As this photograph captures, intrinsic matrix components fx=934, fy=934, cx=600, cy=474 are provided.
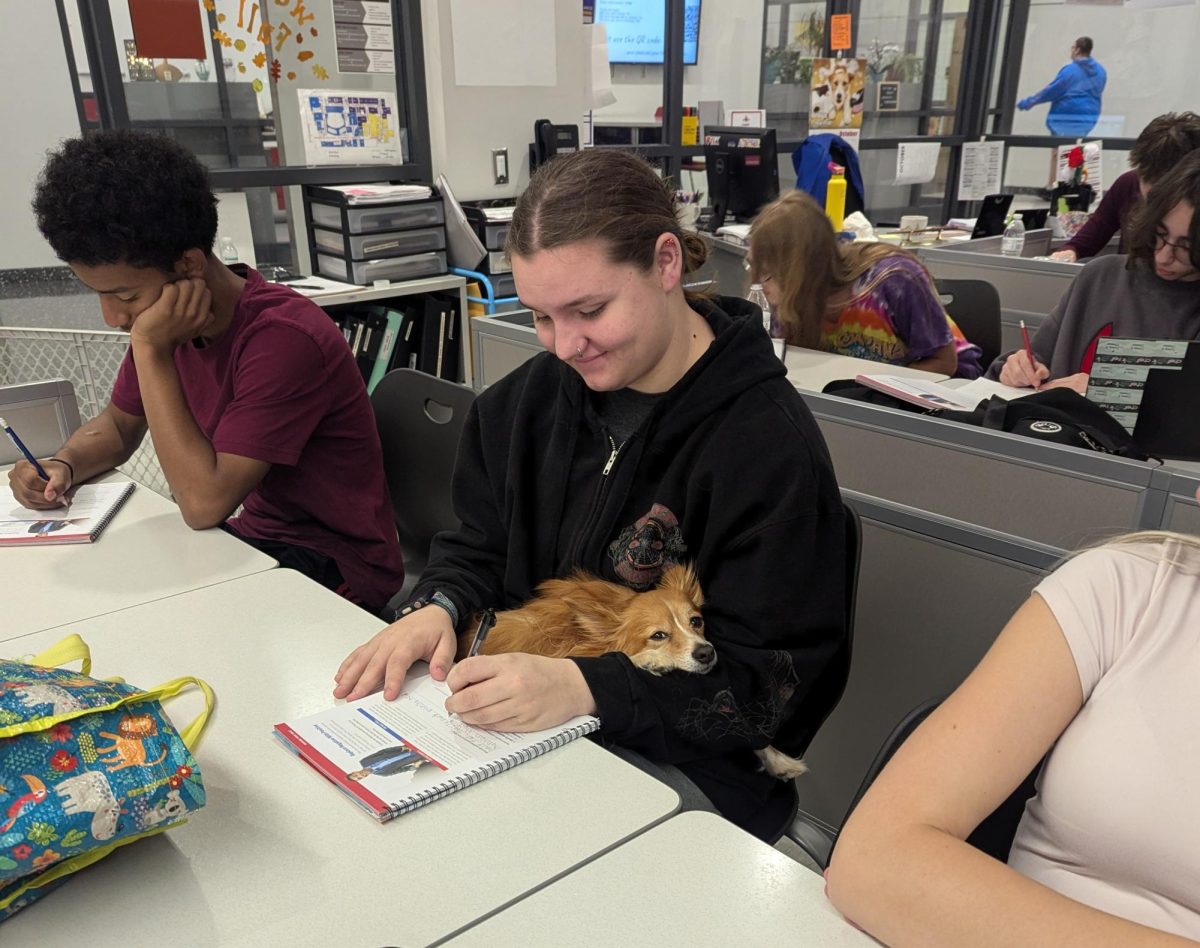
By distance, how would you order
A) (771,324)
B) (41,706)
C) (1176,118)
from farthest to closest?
(1176,118) → (771,324) → (41,706)

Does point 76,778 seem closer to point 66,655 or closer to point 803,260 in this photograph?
point 66,655

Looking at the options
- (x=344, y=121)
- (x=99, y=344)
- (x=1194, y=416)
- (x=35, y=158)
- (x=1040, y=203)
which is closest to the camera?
(x=1194, y=416)

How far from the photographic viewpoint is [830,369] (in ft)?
7.99

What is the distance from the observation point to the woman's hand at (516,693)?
1.01 metres

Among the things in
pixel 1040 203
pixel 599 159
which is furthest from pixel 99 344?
pixel 1040 203

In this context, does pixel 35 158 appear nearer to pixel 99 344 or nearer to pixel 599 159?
pixel 99 344

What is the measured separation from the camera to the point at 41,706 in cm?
80

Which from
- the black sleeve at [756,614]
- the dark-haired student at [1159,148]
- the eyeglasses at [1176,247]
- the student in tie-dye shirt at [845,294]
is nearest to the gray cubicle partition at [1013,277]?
the dark-haired student at [1159,148]

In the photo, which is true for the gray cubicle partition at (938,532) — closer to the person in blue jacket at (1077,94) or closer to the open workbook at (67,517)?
the open workbook at (67,517)

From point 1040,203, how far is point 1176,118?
2810mm

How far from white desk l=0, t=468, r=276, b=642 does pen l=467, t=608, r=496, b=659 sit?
0.42 metres

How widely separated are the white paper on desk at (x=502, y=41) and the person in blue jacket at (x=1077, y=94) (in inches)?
176

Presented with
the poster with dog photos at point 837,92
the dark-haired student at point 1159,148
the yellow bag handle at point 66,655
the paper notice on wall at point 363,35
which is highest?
the paper notice on wall at point 363,35

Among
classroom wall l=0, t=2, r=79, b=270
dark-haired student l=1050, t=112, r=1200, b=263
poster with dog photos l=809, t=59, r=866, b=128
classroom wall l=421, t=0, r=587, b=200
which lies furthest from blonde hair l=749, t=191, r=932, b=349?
classroom wall l=0, t=2, r=79, b=270
